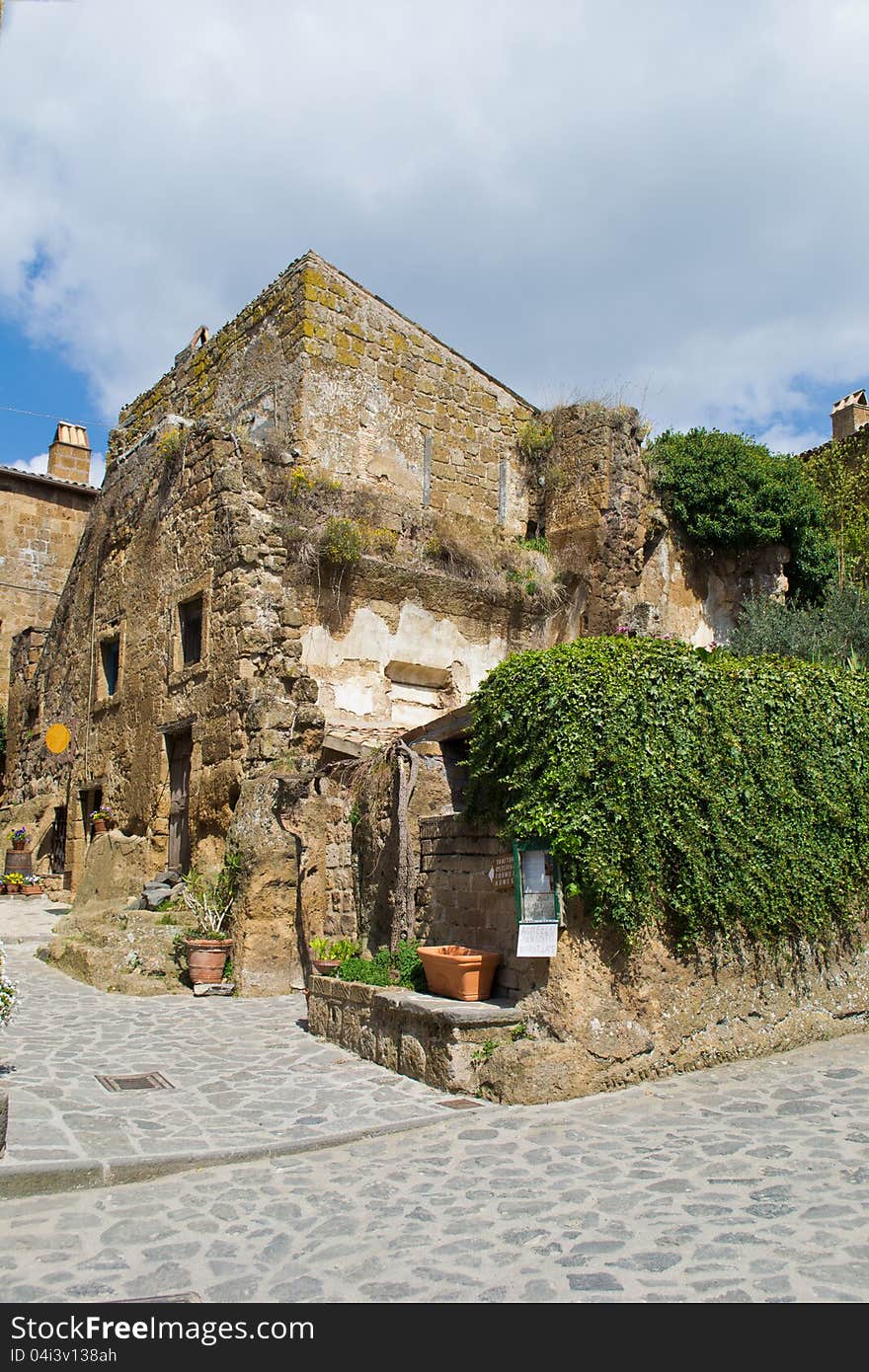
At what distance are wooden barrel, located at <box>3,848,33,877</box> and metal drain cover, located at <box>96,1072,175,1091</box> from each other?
1176 cm

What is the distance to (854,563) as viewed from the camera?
16688 mm

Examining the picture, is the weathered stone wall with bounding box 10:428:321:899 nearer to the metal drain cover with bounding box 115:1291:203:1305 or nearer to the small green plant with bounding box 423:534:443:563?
the small green plant with bounding box 423:534:443:563

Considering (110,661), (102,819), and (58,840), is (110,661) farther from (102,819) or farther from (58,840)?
(58,840)

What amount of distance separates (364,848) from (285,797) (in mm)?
1310

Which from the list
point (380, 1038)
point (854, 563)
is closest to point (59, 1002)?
point (380, 1038)

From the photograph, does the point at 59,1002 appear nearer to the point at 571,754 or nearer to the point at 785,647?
the point at 571,754

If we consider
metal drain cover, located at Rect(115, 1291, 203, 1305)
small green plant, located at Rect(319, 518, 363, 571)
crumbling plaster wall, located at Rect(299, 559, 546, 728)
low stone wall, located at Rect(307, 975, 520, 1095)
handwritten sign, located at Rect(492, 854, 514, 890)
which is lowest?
metal drain cover, located at Rect(115, 1291, 203, 1305)

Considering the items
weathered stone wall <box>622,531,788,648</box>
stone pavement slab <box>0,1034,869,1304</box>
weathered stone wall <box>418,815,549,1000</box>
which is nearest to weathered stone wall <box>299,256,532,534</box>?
weathered stone wall <box>622,531,788,648</box>

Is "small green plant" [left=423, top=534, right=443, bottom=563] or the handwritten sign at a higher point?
"small green plant" [left=423, top=534, right=443, bottom=563]

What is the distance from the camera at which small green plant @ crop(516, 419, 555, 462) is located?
1650 centimetres

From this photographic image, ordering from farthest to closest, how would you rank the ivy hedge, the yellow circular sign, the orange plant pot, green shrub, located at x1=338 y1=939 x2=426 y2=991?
the yellow circular sign
green shrub, located at x1=338 y1=939 x2=426 y2=991
the orange plant pot
the ivy hedge

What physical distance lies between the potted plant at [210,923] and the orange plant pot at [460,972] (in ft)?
12.2

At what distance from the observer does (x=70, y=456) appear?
25109mm

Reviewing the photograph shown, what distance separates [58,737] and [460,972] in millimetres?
12666
